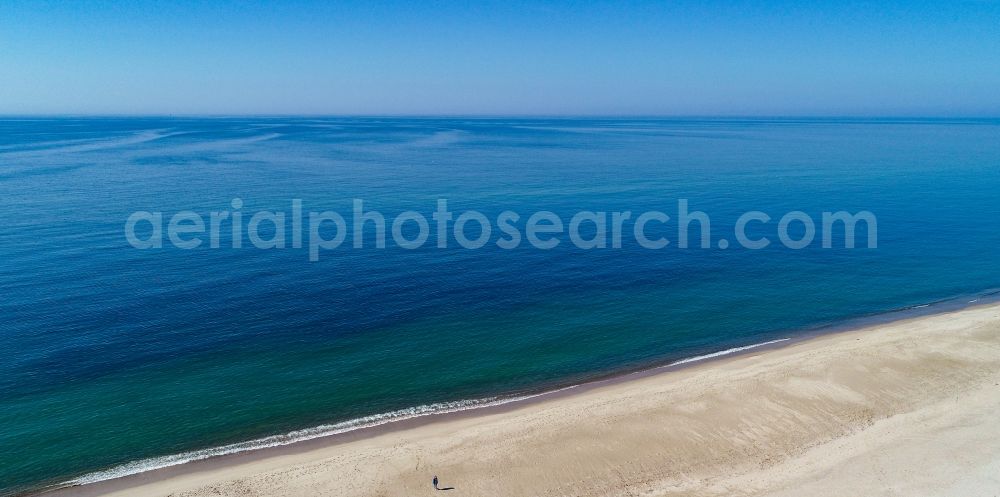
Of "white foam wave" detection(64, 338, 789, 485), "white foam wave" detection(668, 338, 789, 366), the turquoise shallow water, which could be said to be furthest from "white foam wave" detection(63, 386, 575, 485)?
"white foam wave" detection(668, 338, 789, 366)

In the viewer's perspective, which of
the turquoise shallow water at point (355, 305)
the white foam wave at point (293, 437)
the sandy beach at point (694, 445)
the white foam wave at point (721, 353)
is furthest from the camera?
the white foam wave at point (721, 353)

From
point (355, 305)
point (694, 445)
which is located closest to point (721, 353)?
point (694, 445)

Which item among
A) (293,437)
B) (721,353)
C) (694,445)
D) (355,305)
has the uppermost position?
(355,305)

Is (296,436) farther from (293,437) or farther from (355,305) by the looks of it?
(355,305)

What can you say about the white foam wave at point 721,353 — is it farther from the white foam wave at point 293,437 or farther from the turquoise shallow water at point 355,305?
the white foam wave at point 293,437

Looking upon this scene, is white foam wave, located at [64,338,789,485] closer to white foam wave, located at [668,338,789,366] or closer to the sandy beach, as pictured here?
the sandy beach

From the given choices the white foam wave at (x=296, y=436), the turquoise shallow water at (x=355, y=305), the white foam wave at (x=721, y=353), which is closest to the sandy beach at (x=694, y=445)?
the white foam wave at (x=296, y=436)

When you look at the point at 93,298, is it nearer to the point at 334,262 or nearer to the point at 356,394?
the point at 334,262
